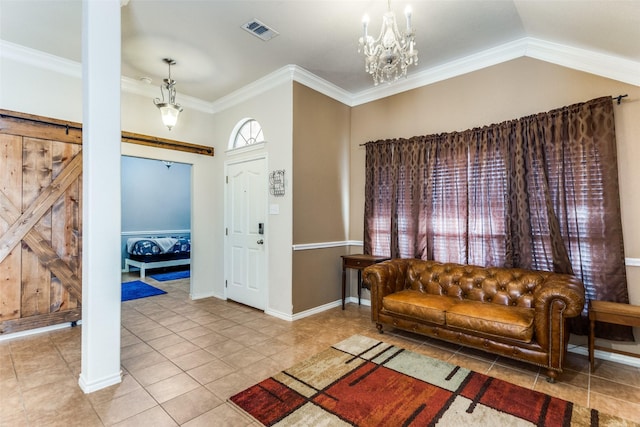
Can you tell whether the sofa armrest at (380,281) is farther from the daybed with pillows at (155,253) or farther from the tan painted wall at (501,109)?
the daybed with pillows at (155,253)

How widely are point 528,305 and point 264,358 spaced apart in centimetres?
252

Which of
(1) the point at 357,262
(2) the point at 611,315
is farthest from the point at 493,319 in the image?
(1) the point at 357,262

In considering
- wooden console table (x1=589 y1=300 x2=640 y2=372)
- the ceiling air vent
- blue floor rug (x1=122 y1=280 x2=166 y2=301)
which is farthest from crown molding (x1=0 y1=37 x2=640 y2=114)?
blue floor rug (x1=122 y1=280 x2=166 y2=301)

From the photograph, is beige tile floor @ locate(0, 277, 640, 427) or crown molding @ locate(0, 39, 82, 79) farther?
crown molding @ locate(0, 39, 82, 79)

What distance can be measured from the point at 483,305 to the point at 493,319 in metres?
0.33

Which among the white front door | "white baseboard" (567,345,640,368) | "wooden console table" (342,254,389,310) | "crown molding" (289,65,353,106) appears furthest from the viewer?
the white front door

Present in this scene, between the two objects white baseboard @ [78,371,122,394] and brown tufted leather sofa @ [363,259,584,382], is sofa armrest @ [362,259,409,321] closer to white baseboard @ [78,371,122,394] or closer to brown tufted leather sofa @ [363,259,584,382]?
brown tufted leather sofa @ [363,259,584,382]

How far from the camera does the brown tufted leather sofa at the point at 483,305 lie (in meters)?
2.43

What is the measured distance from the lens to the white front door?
4348mm

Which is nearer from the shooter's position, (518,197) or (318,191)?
(518,197)

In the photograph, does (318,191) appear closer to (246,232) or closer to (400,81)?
(246,232)

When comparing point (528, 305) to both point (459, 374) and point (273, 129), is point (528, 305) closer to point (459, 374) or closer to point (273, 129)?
point (459, 374)

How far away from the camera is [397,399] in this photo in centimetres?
225

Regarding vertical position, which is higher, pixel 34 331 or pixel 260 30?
pixel 260 30
